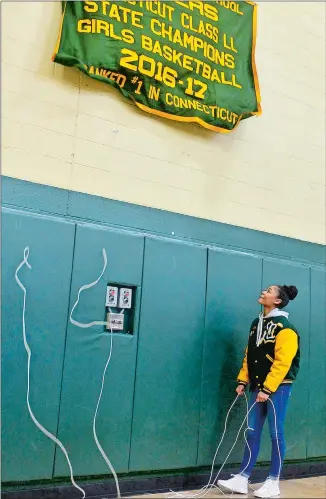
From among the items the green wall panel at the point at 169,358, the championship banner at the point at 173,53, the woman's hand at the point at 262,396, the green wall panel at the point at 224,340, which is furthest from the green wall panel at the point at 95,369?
the championship banner at the point at 173,53

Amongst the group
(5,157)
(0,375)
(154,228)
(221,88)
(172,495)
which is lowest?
(172,495)

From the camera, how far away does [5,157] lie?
422 cm

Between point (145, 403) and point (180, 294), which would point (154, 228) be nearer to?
point (180, 294)

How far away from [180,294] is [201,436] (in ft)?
4.01

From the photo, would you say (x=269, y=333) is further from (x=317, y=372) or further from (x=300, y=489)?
(x=300, y=489)

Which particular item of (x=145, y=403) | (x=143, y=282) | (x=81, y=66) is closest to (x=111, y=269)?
(x=143, y=282)

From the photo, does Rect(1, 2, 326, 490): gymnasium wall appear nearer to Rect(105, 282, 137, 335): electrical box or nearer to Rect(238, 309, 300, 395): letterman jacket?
Rect(105, 282, 137, 335): electrical box

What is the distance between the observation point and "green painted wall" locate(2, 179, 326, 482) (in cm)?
405

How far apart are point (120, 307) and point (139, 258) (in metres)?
0.43

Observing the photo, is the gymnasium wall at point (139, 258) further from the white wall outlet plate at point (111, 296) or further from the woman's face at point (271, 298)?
the woman's face at point (271, 298)

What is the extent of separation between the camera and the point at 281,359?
4582 millimetres

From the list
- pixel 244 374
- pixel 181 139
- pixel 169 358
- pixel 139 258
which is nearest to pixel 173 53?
pixel 181 139

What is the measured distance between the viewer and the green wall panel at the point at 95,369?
4211 millimetres

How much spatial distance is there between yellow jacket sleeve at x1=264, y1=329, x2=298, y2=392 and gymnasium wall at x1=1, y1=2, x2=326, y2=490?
60cm
